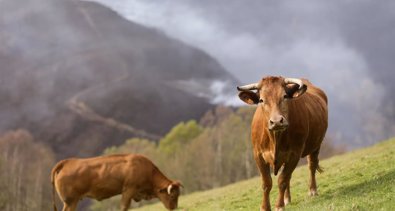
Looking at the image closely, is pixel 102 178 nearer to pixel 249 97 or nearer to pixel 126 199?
pixel 126 199

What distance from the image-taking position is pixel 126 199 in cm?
1905

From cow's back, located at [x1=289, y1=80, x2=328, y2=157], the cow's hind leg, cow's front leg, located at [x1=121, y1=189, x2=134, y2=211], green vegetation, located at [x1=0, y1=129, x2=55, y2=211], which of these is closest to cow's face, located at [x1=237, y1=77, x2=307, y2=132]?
cow's back, located at [x1=289, y1=80, x2=328, y2=157]

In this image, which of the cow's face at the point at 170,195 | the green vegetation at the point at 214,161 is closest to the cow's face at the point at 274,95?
the cow's face at the point at 170,195

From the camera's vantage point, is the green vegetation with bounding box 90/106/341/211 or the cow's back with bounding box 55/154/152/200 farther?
the green vegetation with bounding box 90/106/341/211

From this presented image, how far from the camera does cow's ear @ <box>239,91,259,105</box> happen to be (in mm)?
12727

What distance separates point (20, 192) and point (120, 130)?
100568 mm

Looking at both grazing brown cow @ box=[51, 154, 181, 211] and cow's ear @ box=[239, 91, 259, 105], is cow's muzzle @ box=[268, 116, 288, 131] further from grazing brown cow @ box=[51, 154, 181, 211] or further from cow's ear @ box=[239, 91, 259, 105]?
grazing brown cow @ box=[51, 154, 181, 211]

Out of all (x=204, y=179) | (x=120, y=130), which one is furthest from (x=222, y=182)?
(x=120, y=130)

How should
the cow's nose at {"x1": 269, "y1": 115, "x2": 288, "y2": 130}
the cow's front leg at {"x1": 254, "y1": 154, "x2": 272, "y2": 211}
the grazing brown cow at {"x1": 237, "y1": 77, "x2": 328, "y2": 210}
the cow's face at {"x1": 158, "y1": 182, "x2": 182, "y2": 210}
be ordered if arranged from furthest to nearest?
the cow's face at {"x1": 158, "y1": 182, "x2": 182, "y2": 210}
the cow's front leg at {"x1": 254, "y1": 154, "x2": 272, "y2": 211}
the grazing brown cow at {"x1": 237, "y1": 77, "x2": 328, "y2": 210}
the cow's nose at {"x1": 269, "y1": 115, "x2": 288, "y2": 130}

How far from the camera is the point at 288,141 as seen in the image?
13.1 m

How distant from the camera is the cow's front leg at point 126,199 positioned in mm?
18947

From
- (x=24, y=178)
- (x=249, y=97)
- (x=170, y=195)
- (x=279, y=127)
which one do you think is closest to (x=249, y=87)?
(x=249, y=97)

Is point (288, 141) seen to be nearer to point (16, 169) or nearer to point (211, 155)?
point (211, 155)

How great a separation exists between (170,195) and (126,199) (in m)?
2.11
